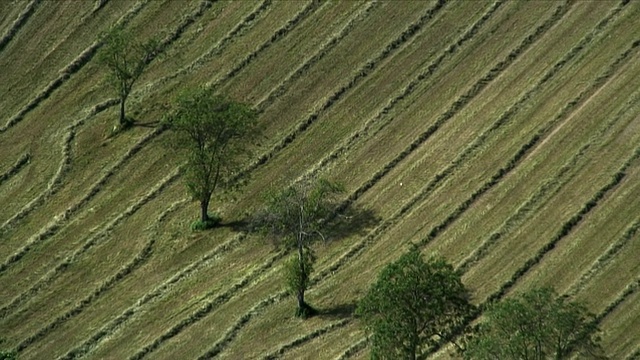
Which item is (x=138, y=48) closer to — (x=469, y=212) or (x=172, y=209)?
(x=172, y=209)

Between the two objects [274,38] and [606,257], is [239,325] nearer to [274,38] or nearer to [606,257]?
[606,257]

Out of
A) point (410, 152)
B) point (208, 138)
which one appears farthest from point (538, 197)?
point (208, 138)

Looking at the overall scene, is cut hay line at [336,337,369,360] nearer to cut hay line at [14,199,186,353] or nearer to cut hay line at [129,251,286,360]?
cut hay line at [129,251,286,360]

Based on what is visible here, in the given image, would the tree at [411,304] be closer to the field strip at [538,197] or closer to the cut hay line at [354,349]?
the cut hay line at [354,349]

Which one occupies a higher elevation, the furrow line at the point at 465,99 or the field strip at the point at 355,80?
the field strip at the point at 355,80

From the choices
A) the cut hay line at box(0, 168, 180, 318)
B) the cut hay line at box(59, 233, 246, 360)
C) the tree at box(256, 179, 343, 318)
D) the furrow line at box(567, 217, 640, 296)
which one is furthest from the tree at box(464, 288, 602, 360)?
the cut hay line at box(0, 168, 180, 318)

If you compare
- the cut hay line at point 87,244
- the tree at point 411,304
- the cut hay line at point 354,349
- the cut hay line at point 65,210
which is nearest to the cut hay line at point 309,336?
the cut hay line at point 354,349
